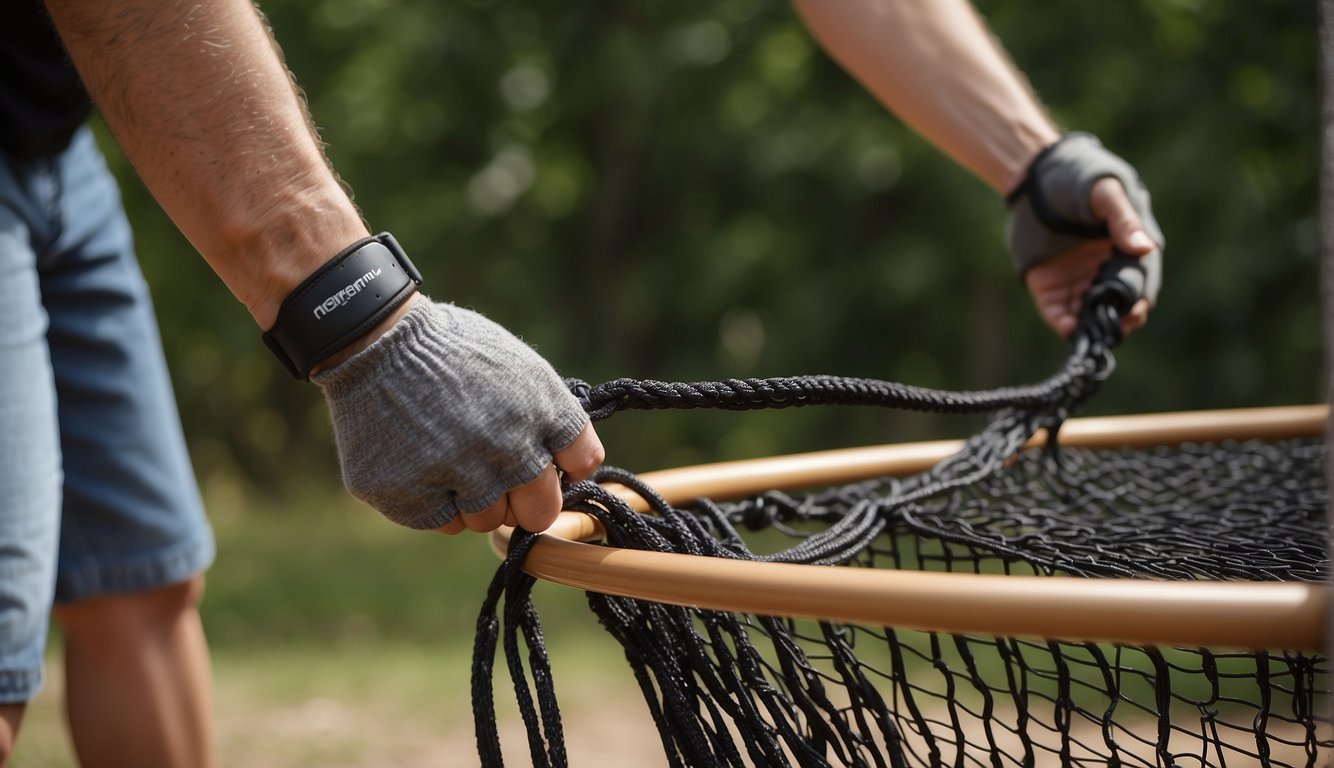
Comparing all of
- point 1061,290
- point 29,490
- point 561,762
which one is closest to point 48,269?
point 29,490

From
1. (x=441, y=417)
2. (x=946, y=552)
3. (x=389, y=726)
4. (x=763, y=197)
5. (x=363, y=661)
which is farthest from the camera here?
(x=763, y=197)

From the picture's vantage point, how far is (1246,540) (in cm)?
109

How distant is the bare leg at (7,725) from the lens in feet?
3.55

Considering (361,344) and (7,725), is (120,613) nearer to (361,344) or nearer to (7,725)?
(7,725)

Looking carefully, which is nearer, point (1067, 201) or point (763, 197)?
point (1067, 201)

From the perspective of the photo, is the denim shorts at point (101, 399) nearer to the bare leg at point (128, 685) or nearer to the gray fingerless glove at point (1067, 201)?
the bare leg at point (128, 685)

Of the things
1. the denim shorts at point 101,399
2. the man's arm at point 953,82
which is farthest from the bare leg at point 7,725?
the man's arm at point 953,82

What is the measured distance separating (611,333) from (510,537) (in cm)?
438

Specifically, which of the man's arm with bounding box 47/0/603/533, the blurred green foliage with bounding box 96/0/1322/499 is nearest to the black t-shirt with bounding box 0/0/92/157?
the man's arm with bounding box 47/0/603/533

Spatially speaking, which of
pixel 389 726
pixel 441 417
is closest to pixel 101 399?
pixel 441 417

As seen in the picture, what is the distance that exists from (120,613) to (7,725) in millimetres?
327

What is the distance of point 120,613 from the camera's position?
142 centimetres

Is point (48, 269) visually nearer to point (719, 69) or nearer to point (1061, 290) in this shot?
point (1061, 290)

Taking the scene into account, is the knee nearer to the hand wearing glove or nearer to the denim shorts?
the denim shorts
